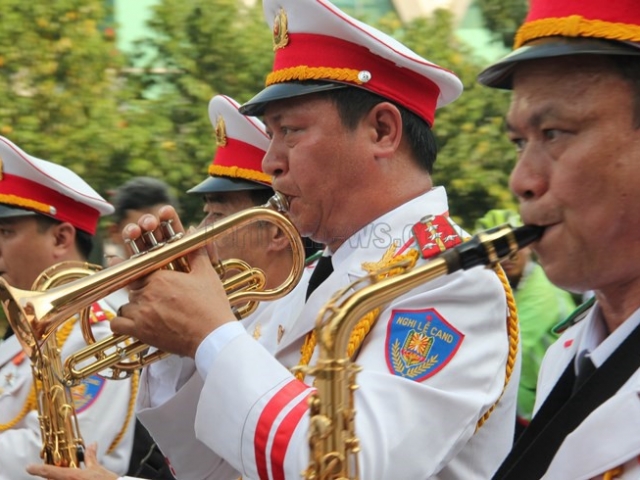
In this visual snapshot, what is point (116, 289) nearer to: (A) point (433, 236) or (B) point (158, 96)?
(A) point (433, 236)

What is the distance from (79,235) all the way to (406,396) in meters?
2.78

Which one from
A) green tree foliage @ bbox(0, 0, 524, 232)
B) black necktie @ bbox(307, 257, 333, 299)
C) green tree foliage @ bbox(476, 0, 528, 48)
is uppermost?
green tree foliage @ bbox(476, 0, 528, 48)

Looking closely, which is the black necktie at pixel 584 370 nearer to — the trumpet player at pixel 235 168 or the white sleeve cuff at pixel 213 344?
the white sleeve cuff at pixel 213 344

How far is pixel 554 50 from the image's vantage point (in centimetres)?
222

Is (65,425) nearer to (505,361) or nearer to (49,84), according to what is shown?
(505,361)

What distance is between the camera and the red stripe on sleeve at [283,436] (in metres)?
2.61

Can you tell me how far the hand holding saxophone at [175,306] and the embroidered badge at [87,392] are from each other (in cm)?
144

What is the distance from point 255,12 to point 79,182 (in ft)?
17.0

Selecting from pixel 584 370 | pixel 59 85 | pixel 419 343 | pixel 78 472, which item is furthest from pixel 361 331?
pixel 59 85

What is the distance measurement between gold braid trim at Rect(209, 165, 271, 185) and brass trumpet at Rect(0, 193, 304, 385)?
1149 millimetres

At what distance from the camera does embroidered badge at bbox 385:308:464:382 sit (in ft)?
9.10

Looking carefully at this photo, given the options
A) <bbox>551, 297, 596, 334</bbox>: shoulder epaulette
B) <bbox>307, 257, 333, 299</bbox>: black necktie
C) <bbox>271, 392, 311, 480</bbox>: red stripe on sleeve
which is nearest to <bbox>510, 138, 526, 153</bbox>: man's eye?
<bbox>551, 297, 596, 334</bbox>: shoulder epaulette

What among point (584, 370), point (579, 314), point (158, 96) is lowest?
point (584, 370)

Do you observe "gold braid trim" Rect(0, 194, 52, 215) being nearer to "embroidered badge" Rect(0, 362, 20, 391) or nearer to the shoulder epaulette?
"embroidered badge" Rect(0, 362, 20, 391)
